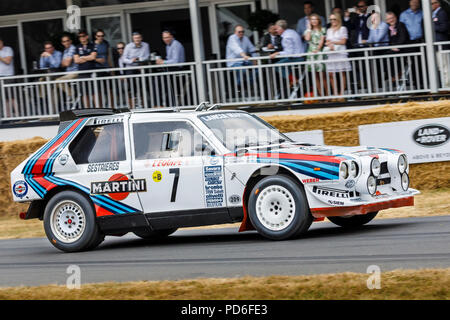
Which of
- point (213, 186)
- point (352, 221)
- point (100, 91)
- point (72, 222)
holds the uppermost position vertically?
point (100, 91)

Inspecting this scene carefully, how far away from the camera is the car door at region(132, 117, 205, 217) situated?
10.6 meters

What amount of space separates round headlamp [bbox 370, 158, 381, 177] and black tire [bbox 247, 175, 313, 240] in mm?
900

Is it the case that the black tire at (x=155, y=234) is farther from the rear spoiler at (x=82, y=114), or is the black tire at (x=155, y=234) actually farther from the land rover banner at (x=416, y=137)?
the land rover banner at (x=416, y=137)

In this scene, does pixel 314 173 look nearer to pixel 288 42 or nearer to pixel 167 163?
pixel 167 163

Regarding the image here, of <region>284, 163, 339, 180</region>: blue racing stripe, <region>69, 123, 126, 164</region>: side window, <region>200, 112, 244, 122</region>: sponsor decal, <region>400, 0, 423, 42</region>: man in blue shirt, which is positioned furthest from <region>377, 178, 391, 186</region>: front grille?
<region>400, 0, 423, 42</region>: man in blue shirt

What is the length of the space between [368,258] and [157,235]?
14.8 feet

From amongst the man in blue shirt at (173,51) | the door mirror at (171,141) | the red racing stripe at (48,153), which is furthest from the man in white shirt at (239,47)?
the door mirror at (171,141)

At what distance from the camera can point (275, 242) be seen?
33.6 feet

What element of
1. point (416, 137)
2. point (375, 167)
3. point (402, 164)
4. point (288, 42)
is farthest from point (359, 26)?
point (375, 167)

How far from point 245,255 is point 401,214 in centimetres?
404

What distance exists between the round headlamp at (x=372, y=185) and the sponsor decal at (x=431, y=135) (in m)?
5.26

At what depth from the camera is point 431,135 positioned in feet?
50.0

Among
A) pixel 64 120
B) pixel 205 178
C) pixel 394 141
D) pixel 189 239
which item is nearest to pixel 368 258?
pixel 205 178

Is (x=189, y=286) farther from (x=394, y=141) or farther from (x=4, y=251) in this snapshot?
(x=394, y=141)
